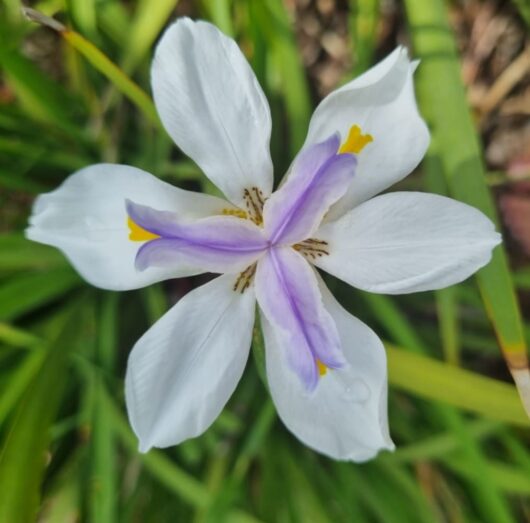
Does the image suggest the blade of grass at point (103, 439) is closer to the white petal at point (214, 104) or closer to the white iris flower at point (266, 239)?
the white iris flower at point (266, 239)

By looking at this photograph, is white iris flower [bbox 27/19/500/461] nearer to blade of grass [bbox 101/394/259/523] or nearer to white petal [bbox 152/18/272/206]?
white petal [bbox 152/18/272/206]

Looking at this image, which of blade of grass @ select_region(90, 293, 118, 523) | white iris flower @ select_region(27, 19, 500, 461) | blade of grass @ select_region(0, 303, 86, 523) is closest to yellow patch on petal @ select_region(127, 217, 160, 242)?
white iris flower @ select_region(27, 19, 500, 461)

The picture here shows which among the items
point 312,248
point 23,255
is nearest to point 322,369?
point 312,248

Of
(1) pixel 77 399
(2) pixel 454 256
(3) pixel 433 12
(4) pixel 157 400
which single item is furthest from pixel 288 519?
(3) pixel 433 12

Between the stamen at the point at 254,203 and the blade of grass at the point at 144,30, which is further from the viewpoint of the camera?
the blade of grass at the point at 144,30

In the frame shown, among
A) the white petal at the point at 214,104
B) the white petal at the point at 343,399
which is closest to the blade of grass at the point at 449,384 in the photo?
the white petal at the point at 343,399
